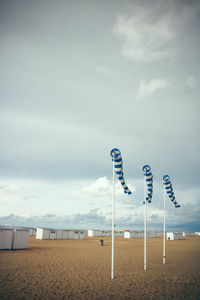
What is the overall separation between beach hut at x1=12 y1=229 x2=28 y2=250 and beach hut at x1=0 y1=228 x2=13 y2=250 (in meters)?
0.60

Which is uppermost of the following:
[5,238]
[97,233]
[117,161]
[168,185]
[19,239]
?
[117,161]

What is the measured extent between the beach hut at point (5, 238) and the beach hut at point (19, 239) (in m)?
0.60

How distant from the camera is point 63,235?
2494 inches

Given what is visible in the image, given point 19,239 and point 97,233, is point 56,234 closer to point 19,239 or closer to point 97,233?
point 97,233

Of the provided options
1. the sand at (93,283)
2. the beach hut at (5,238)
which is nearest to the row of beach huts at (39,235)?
the beach hut at (5,238)

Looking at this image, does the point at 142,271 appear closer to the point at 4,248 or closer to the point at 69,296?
the point at 69,296

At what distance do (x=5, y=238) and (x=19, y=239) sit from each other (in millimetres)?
2313

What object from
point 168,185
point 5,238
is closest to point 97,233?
point 5,238

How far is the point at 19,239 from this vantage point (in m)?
30.7

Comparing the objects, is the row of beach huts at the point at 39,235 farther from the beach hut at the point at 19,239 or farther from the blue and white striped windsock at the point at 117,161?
the blue and white striped windsock at the point at 117,161

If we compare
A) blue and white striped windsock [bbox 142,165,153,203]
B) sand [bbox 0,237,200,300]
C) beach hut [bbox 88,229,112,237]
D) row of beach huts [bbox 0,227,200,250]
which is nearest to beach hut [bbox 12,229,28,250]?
row of beach huts [bbox 0,227,200,250]

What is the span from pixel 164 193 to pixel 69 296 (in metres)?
14.3

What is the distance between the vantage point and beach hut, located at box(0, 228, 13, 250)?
2856 cm

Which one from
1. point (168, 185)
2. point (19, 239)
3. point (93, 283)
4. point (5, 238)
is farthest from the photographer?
point (19, 239)
